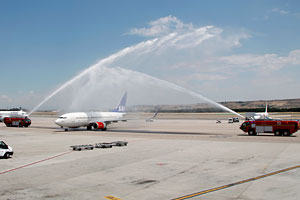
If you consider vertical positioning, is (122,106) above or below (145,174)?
above

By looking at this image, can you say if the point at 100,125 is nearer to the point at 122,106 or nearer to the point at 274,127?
the point at 122,106

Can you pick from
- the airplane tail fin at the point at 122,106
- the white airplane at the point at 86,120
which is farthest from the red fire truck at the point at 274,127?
the airplane tail fin at the point at 122,106

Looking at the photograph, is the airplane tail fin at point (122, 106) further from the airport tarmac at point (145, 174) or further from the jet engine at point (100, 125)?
the airport tarmac at point (145, 174)

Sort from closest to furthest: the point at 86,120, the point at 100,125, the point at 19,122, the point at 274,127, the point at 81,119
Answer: the point at 274,127 → the point at 81,119 → the point at 86,120 → the point at 100,125 → the point at 19,122

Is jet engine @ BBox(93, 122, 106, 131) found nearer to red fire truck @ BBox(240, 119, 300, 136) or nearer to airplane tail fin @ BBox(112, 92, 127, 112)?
airplane tail fin @ BBox(112, 92, 127, 112)

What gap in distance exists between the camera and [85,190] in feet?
49.0

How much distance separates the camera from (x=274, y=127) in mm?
46312

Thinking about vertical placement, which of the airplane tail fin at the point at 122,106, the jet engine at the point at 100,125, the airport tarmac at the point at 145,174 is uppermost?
the airplane tail fin at the point at 122,106

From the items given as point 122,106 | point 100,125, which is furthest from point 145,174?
point 122,106

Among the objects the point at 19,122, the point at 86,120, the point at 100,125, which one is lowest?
the point at 100,125

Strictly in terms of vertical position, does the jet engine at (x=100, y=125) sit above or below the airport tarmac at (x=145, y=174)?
above

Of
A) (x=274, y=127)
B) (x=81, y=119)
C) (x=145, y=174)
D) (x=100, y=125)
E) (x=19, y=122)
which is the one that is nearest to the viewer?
(x=145, y=174)

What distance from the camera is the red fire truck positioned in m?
45.4

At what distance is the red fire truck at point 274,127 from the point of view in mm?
45406
